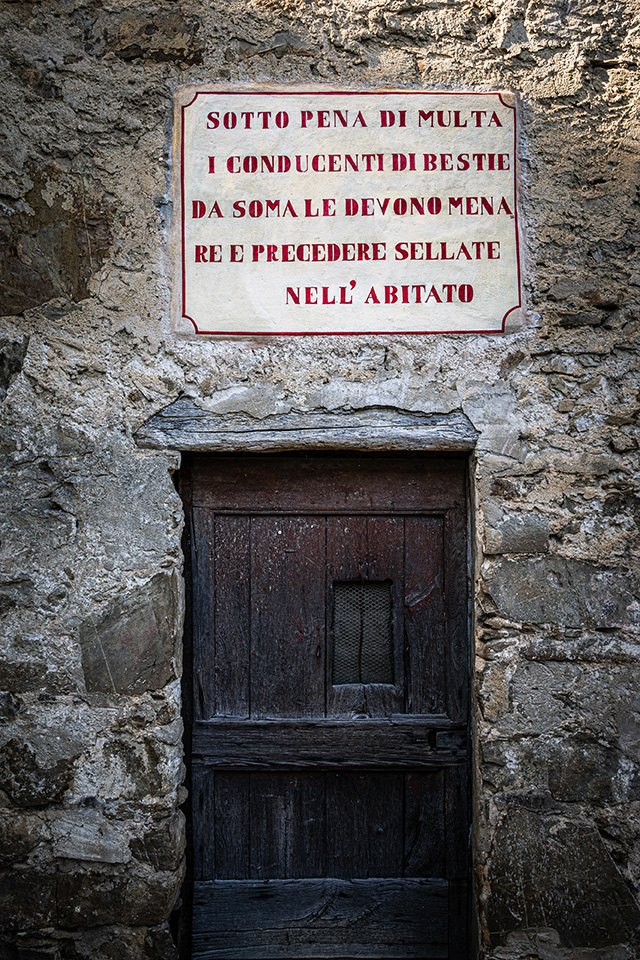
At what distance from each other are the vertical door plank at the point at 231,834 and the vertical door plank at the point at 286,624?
11.7 inches

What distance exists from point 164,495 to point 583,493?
4.21ft

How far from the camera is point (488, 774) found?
80.4 inches

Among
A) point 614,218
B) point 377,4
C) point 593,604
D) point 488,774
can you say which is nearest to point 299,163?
point 377,4

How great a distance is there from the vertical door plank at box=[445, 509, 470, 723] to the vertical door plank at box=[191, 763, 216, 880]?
841mm

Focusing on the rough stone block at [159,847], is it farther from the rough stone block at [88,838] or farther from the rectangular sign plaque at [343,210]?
the rectangular sign plaque at [343,210]

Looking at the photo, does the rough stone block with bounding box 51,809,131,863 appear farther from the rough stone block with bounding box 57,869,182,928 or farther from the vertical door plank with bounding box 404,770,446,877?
the vertical door plank with bounding box 404,770,446,877

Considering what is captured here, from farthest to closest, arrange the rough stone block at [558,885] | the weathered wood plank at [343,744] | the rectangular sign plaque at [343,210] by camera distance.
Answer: the weathered wood plank at [343,744] → the rectangular sign plaque at [343,210] → the rough stone block at [558,885]

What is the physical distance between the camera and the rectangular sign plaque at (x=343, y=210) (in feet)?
6.92

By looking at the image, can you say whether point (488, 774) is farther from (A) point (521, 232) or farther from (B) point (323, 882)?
(A) point (521, 232)

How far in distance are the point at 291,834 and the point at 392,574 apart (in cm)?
92

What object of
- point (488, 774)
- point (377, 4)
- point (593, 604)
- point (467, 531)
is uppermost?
point (377, 4)

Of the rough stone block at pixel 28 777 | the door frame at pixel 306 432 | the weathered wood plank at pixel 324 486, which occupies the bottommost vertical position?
the rough stone block at pixel 28 777

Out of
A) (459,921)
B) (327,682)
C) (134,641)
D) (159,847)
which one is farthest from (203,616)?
(459,921)

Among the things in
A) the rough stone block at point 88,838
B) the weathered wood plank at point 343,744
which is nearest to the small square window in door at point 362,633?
the weathered wood plank at point 343,744
